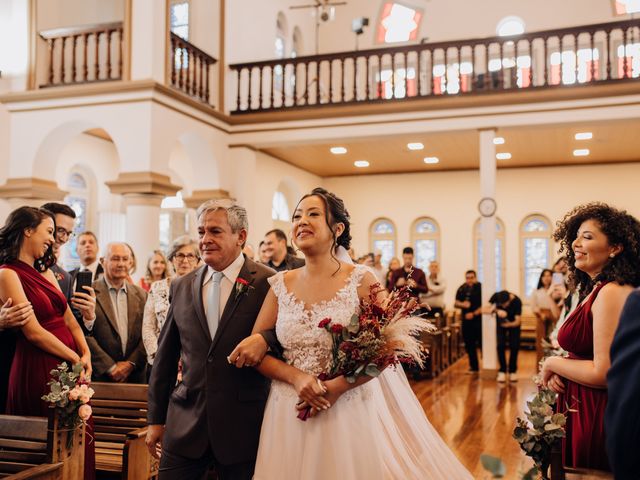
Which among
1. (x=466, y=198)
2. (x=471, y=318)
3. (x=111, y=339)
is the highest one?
(x=466, y=198)

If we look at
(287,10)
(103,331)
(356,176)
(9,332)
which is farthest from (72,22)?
(9,332)

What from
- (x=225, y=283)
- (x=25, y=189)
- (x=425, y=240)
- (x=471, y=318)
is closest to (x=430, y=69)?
(x=471, y=318)

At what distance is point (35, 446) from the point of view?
3.02m

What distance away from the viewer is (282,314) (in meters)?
2.58

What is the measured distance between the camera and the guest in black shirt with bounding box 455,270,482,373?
34.1 ft

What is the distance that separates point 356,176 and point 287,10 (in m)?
4.30

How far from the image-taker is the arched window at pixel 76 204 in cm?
1226

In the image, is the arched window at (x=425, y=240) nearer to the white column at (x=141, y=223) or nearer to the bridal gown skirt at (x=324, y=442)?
the white column at (x=141, y=223)

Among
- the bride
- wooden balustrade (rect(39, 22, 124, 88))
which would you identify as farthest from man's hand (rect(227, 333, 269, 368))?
wooden balustrade (rect(39, 22, 124, 88))

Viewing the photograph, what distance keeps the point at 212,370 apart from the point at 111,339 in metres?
2.08

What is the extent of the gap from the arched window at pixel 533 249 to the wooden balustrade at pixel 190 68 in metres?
8.28

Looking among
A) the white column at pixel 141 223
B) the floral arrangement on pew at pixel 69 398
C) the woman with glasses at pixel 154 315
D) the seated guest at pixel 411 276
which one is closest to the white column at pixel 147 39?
the white column at pixel 141 223

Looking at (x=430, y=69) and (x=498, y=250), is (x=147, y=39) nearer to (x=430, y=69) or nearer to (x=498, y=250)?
(x=430, y=69)

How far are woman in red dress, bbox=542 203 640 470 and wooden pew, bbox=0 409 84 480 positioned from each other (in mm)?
2172
